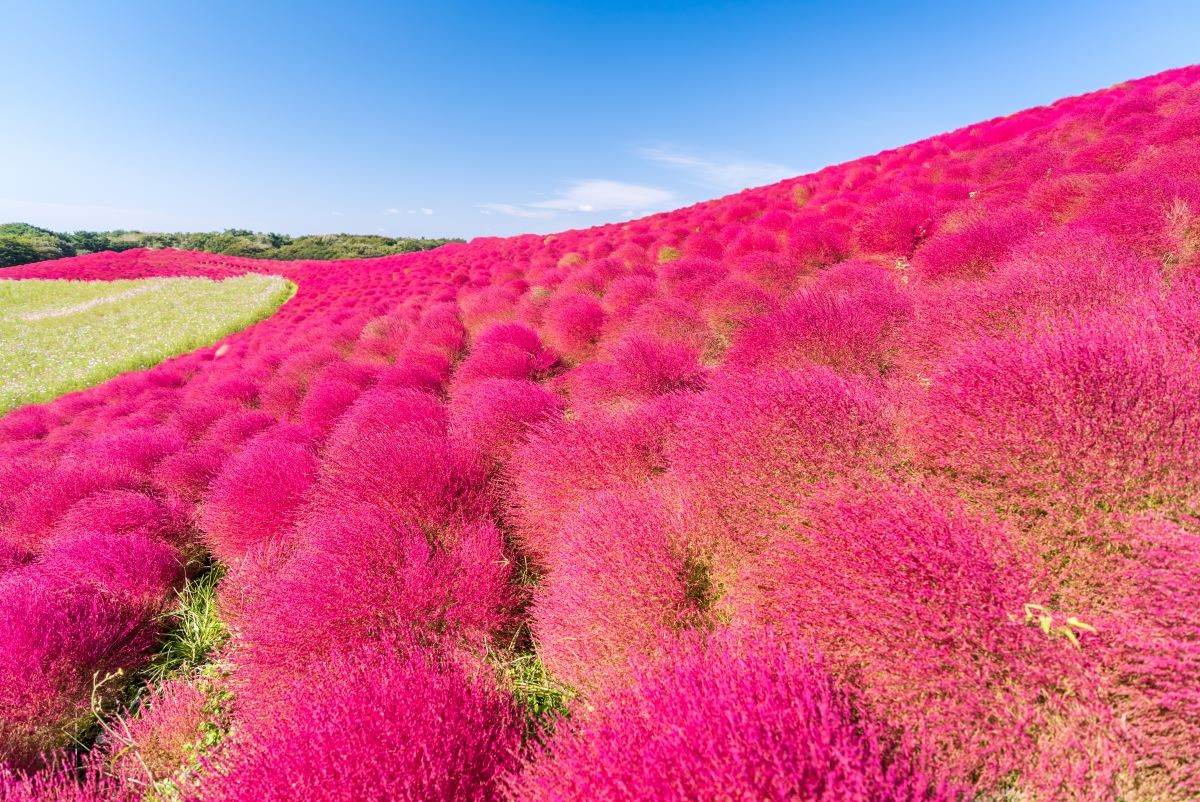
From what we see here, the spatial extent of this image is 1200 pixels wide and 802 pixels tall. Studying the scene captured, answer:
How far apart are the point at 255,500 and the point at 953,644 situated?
373cm

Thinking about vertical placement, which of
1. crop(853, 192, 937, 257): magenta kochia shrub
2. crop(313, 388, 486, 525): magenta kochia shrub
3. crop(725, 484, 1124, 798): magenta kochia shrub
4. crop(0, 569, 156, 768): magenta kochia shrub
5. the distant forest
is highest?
the distant forest

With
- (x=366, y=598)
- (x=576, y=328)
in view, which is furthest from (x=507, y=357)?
(x=366, y=598)

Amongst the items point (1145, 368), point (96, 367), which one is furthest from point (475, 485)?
point (96, 367)

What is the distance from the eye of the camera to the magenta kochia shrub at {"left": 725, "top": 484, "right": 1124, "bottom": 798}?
3.21ft

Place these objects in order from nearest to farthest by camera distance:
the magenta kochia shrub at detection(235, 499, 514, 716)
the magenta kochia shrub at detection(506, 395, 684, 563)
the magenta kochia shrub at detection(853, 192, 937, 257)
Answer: the magenta kochia shrub at detection(235, 499, 514, 716)
the magenta kochia shrub at detection(506, 395, 684, 563)
the magenta kochia shrub at detection(853, 192, 937, 257)

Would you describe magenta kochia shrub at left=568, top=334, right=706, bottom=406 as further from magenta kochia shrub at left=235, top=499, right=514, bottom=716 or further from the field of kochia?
magenta kochia shrub at left=235, top=499, right=514, bottom=716

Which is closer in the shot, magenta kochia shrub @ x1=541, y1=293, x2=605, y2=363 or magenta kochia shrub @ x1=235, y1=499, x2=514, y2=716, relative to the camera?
magenta kochia shrub @ x1=235, y1=499, x2=514, y2=716

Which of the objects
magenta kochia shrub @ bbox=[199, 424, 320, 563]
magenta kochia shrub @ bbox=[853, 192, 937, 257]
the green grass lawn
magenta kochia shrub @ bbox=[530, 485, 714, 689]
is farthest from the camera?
the green grass lawn

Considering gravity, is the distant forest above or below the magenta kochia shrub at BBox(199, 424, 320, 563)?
above

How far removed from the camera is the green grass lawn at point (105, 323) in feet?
35.9

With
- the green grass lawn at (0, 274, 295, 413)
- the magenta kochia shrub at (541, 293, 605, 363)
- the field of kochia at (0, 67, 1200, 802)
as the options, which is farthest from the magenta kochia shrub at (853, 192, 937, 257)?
the green grass lawn at (0, 274, 295, 413)

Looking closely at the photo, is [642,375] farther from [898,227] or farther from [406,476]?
[898,227]

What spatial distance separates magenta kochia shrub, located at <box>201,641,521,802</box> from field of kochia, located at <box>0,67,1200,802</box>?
11mm

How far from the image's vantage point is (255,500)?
10.00ft
